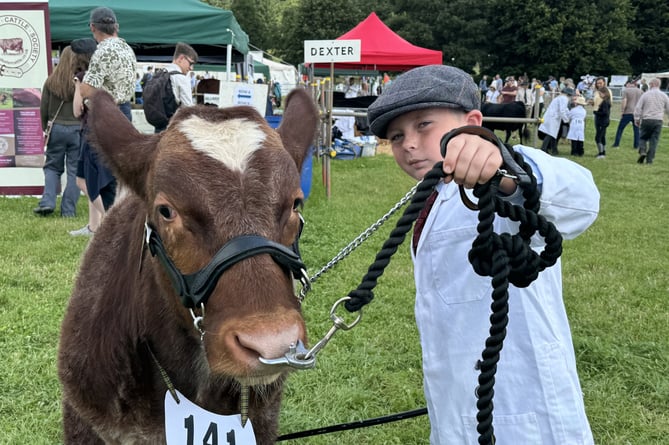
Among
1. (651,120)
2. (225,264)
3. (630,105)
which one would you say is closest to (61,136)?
(225,264)

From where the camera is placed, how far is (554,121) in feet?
53.6

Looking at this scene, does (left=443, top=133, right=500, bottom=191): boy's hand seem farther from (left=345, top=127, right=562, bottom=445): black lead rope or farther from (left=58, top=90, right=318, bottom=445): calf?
(left=58, top=90, right=318, bottom=445): calf

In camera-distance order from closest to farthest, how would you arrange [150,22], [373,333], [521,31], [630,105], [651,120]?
[373,333] → [150,22] → [651,120] → [630,105] → [521,31]

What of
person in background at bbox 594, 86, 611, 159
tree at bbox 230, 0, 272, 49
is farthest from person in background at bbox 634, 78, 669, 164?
tree at bbox 230, 0, 272, 49

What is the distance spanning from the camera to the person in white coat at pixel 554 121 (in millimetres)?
16328

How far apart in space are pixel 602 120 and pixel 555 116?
1.27m

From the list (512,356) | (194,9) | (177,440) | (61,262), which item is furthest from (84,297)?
(194,9)

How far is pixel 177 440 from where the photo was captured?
2.02m

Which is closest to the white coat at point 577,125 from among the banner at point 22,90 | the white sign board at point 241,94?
the white sign board at point 241,94

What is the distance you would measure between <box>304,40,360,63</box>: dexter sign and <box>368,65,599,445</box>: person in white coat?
6.94 meters

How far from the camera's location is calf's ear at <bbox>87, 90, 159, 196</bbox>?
6.72 feet

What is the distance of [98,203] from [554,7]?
5030 cm

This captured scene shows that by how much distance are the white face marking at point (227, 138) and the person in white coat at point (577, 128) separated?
613 inches

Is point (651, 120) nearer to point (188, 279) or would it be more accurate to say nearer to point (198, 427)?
point (198, 427)
